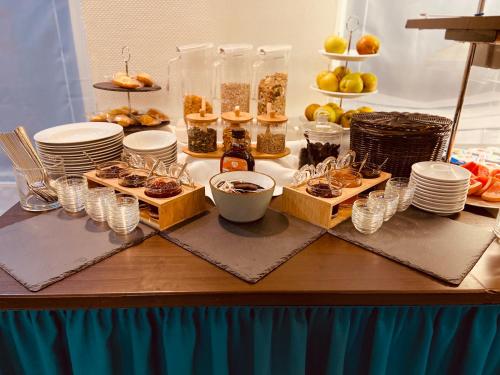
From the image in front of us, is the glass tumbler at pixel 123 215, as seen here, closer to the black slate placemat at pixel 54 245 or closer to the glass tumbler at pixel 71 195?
the black slate placemat at pixel 54 245

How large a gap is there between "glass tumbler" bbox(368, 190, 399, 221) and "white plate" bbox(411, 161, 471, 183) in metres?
0.11

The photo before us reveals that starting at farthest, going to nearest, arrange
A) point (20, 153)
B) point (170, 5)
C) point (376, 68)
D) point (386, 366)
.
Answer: point (376, 68), point (170, 5), point (20, 153), point (386, 366)

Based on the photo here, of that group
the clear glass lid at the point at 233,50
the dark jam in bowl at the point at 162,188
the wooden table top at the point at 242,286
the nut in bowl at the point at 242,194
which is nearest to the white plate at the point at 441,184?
the wooden table top at the point at 242,286

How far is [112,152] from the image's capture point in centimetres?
109

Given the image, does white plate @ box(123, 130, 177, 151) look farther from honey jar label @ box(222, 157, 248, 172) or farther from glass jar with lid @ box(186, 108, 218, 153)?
honey jar label @ box(222, 157, 248, 172)

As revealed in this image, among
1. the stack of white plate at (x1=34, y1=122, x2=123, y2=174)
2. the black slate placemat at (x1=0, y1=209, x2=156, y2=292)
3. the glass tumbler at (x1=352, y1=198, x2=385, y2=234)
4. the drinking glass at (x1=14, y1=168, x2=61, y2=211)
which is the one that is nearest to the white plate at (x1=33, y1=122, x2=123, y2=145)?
the stack of white plate at (x1=34, y1=122, x2=123, y2=174)

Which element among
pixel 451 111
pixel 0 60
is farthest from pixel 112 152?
pixel 451 111

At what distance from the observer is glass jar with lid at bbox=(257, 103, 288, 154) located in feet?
3.83

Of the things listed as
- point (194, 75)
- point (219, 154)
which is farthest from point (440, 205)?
point (194, 75)

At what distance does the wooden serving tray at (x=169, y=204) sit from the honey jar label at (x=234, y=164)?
0.12 meters

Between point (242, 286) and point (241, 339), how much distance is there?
141mm

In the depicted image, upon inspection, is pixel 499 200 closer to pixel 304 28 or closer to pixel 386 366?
pixel 386 366

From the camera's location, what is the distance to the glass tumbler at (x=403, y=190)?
93cm

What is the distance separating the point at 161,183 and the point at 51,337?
375 mm
